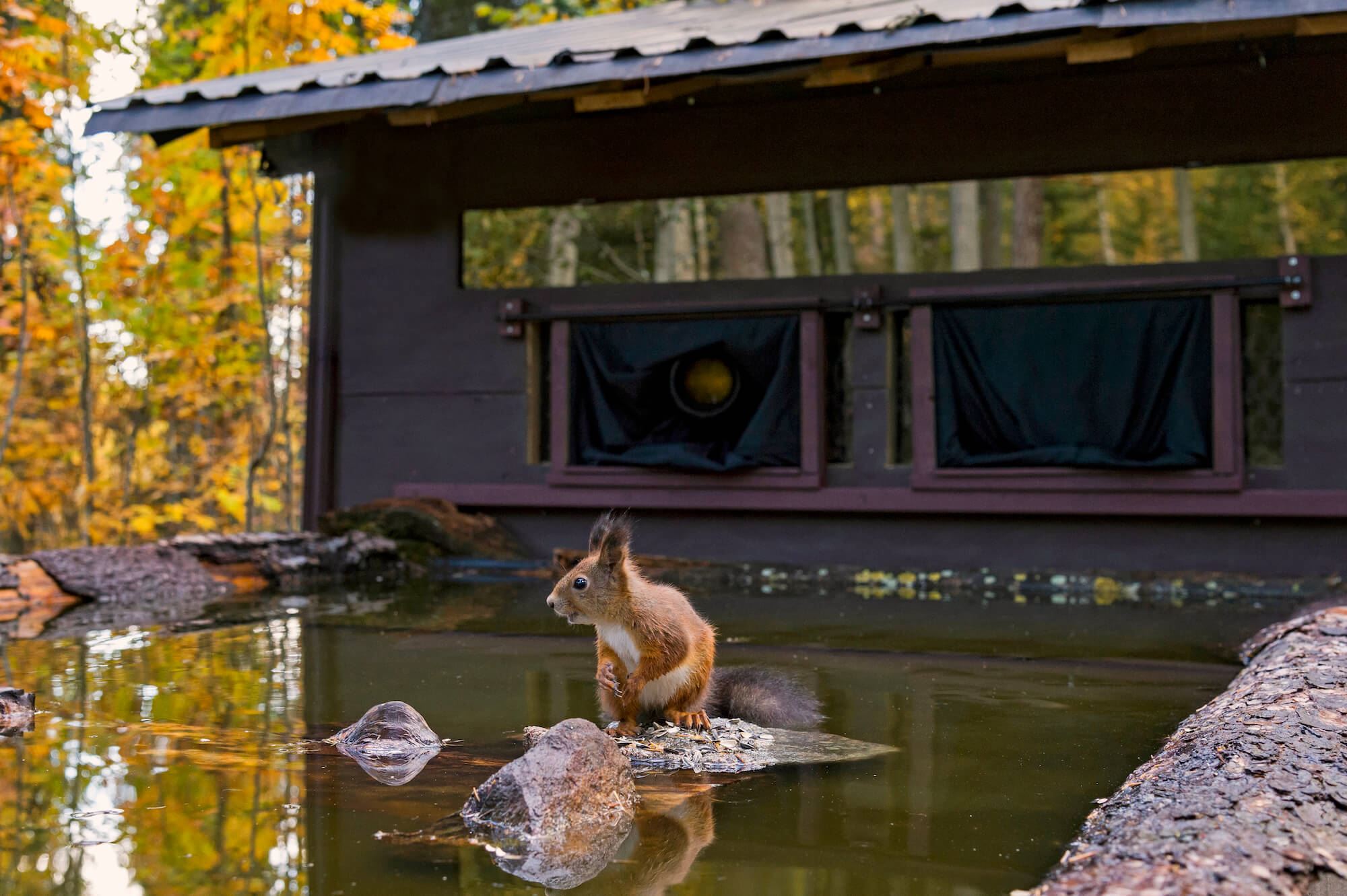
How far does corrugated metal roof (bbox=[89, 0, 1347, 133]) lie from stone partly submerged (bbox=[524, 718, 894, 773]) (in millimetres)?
5071

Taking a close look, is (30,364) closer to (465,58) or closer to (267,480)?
(267,480)

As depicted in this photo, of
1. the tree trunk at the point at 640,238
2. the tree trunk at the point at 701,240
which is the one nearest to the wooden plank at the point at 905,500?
the tree trunk at the point at 640,238

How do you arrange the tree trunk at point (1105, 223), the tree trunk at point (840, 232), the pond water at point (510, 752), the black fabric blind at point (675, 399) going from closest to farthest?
1. the pond water at point (510, 752)
2. the black fabric blind at point (675, 399)
3. the tree trunk at point (840, 232)
4. the tree trunk at point (1105, 223)

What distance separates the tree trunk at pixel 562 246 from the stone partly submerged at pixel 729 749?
445 inches

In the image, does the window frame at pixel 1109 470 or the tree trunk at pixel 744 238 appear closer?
the window frame at pixel 1109 470

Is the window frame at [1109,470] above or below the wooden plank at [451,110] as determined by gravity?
below

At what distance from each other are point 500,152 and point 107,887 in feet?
29.5

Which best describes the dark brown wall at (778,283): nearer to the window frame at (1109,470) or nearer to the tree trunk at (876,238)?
the window frame at (1109,470)

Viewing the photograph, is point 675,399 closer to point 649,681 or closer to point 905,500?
point 905,500

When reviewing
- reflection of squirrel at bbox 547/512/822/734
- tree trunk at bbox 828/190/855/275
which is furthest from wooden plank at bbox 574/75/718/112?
tree trunk at bbox 828/190/855/275

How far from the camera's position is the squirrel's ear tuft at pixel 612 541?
13.8ft

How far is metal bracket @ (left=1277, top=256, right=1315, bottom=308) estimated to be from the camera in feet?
28.9

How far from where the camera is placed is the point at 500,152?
10.9 meters

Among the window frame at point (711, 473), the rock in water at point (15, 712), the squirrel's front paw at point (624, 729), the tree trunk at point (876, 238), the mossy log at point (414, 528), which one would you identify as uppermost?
the tree trunk at point (876, 238)
